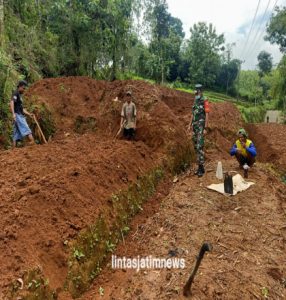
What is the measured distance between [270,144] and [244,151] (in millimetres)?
5466

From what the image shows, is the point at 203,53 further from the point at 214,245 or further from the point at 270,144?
the point at 214,245

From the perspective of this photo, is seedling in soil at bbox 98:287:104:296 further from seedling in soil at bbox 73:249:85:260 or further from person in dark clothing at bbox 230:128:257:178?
person in dark clothing at bbox 230:128:257:178

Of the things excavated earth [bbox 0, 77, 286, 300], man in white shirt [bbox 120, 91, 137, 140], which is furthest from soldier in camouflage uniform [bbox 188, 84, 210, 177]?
man in white shirt [bbox 120, 91, 137, 140]

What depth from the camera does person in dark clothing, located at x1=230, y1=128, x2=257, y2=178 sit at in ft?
24.6

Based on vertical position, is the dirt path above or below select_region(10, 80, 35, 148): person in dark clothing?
below

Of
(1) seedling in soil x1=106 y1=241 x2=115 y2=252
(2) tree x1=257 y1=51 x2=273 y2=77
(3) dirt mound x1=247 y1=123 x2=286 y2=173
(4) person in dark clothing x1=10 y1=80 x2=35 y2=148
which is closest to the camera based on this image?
(1) seedling in soil x1=106 y1=241 x2=115 y2=252

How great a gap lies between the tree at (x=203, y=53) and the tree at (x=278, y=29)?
16.2ft

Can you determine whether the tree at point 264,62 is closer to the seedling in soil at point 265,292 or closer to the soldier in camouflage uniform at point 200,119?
the soldier in camouflage uniform at point 200,119

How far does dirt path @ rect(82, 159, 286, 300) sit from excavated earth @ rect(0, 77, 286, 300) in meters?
0.02

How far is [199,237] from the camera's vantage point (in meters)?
5.00

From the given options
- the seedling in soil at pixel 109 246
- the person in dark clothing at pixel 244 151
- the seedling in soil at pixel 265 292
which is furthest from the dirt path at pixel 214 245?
the person in dark clothing at pixel 244 151

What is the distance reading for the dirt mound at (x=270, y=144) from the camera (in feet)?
34.8

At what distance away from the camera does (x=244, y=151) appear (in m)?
7.70

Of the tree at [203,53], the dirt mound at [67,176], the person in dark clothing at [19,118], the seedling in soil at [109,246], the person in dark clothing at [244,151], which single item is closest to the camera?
the dirt mound at [67,176]
